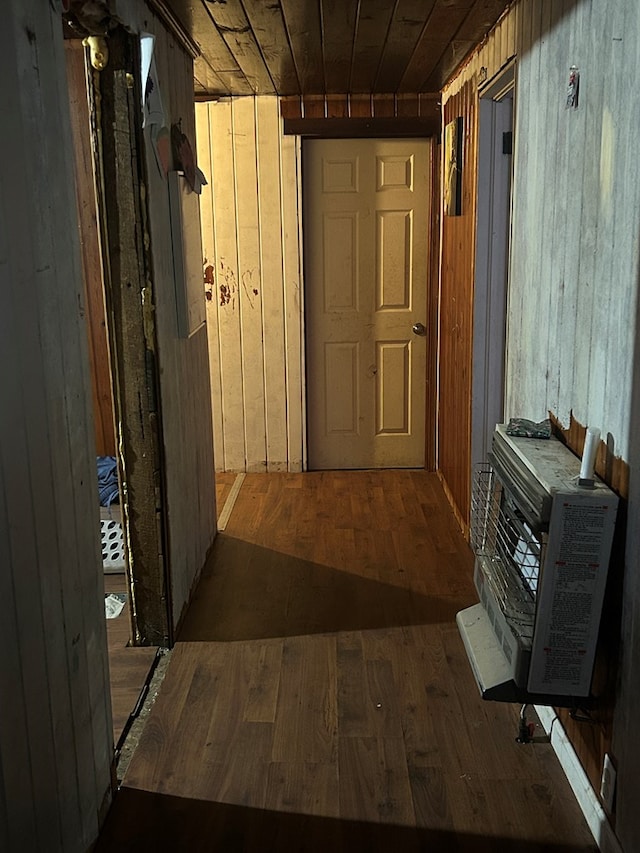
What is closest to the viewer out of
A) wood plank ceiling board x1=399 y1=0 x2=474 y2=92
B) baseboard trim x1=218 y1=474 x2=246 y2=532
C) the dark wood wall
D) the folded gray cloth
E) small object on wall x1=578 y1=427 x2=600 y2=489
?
small object on wall x1=578 y1=427 x2=600 y2=489

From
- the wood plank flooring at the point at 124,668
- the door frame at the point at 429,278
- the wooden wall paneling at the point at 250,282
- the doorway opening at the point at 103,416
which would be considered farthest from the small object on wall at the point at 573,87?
the wooden wall paneling at the point at 250,282

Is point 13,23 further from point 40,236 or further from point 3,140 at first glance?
point 40,236

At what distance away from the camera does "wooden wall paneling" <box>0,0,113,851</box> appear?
1527 millimetres

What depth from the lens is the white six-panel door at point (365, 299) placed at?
495cm

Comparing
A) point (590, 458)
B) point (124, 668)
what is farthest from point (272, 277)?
point (590, 458)

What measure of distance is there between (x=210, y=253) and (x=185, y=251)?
185 cm

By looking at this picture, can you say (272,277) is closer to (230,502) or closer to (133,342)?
(230,502)

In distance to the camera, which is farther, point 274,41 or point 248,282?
point 248,282

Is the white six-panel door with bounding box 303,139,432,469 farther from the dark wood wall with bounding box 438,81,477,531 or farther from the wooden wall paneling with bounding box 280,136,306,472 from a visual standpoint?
the dark wood wall with bounding box 438,81,477,531

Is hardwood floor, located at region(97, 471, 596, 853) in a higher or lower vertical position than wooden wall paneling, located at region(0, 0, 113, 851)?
lower

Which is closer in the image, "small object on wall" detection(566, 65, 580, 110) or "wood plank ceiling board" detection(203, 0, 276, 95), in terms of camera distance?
"small object on wall" detection(566, 65, 580, 110)

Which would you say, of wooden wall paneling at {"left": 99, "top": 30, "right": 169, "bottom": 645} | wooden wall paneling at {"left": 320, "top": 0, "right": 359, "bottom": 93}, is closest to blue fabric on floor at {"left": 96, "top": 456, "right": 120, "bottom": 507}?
wooden wall paneling at {"left": 99, "top": 30, "right": 169, "bottom": 645}

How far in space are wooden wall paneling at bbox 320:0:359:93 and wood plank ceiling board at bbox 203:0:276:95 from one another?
1.01 ft

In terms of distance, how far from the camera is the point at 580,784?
7.02 feet
